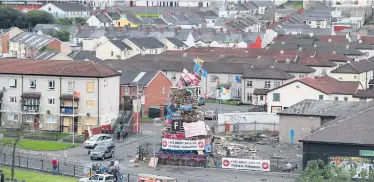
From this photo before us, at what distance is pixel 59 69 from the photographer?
55844 millimetres

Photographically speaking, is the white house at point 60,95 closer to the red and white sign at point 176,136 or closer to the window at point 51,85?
the window at point 51,85

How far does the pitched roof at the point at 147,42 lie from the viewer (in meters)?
98.6

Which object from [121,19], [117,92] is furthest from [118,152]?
[121,19]

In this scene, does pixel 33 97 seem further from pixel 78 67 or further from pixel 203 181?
pixel 203 181

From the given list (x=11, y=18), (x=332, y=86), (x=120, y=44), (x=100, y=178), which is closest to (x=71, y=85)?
(x=100, y=178)

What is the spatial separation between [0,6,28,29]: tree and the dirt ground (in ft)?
259

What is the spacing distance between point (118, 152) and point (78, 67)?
8687 millimetres

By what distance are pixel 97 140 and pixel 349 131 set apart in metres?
14.7

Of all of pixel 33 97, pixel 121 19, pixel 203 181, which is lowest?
pixel 203 181

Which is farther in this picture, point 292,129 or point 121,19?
point 121,19

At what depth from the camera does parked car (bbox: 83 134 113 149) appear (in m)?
49.1

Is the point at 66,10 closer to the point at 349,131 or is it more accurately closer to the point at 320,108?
→ the point at 320,108

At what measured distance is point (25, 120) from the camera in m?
55.3

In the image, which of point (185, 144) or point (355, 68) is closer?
point (185, 144)
